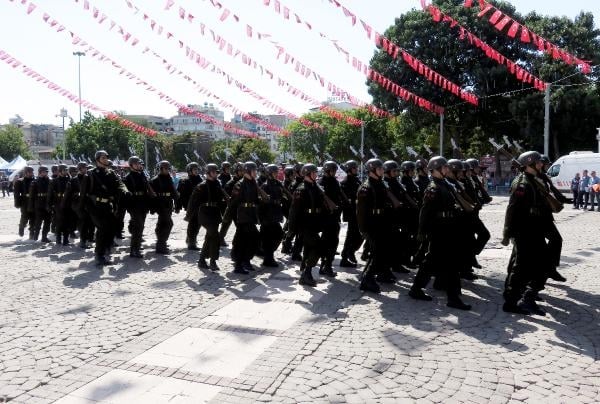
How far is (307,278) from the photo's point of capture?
7.82 metres

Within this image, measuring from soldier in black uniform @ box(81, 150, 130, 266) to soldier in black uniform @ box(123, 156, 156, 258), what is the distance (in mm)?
528

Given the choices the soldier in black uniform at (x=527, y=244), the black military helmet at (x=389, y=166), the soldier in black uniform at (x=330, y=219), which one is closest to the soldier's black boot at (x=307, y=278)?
the soldier in black uniform at (x=330, y=219)

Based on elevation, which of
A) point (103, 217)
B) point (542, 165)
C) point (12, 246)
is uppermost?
point (542, 165)

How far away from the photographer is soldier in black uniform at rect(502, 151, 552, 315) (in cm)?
619

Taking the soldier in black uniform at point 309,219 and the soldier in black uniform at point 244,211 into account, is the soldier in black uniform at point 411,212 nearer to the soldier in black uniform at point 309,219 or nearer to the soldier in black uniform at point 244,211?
the soldier in black uniform at point 309,219

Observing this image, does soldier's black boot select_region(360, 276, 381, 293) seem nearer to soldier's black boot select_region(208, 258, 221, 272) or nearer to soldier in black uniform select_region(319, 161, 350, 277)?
soldier in black uniform select_region(319, 161, 350, 277)

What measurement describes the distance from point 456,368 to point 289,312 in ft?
7.56

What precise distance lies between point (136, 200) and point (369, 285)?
521 centimetres

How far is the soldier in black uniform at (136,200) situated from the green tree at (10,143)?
89.0 meters

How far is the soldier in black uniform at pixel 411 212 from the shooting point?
29.2 feet

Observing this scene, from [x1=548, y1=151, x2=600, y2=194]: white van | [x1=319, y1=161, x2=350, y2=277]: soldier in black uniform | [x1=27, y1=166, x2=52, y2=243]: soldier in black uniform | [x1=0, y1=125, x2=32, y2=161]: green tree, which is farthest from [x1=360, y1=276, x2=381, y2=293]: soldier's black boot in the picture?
[x1=0, y1=125, x2=32, y2=161]: green tree

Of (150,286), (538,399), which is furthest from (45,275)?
(538,399)

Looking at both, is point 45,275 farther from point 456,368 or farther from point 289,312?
point 456,368

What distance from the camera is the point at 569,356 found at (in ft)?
16.0
